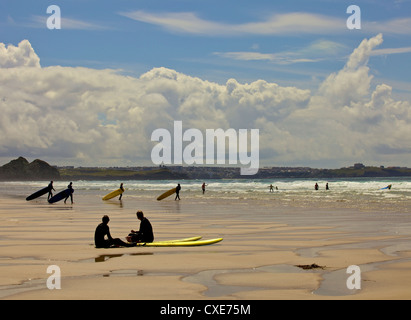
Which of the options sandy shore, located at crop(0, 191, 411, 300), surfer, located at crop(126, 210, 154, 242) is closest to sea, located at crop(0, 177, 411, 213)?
sandy shore, located at crop(0, 191, 411, 300)

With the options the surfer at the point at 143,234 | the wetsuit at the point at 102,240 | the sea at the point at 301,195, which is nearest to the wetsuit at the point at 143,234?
the surfer at the point at 143,234

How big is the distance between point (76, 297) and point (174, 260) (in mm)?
4361

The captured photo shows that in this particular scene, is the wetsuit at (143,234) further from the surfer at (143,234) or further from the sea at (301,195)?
the sea at (301,195)

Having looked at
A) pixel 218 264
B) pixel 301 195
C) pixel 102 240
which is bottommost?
pixel 301 195

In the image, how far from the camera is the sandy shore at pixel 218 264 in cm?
945

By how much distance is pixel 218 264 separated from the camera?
12.6 metres

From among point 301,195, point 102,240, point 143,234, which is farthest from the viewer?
point 301,195

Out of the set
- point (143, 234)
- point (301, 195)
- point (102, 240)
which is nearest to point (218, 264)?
point (143, 234)

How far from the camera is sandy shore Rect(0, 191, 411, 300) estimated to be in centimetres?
945

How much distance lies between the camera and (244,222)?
2442 cm

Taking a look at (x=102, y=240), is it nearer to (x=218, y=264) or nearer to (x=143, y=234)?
(x=143, y=234)
